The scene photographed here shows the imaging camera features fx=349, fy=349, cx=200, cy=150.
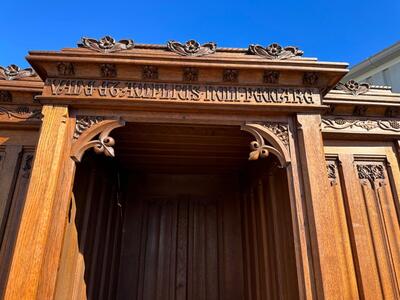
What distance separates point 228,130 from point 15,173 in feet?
8.52

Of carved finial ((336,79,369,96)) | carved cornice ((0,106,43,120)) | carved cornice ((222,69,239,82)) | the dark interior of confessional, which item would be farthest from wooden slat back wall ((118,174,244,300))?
carved cornice ((222,69,239,82))

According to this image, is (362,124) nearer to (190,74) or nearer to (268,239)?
(268,239)

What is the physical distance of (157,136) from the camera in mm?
4348

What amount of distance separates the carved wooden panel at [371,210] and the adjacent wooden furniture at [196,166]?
0.02 metres

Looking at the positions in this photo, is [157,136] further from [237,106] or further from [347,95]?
[347,95]

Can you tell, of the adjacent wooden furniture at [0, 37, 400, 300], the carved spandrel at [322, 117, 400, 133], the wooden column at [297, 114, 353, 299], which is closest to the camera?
the wooden column at [297, 114, 353, 299]

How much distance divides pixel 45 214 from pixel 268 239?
103 inches

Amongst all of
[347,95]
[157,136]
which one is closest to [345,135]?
[347,95]

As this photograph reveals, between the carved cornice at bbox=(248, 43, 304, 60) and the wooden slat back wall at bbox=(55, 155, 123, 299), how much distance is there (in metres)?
2.39

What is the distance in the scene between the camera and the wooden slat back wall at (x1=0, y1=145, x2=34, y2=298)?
3.80m

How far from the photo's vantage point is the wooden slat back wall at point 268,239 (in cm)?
372

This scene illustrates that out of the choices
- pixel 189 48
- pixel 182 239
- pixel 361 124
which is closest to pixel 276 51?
pixel 189 48

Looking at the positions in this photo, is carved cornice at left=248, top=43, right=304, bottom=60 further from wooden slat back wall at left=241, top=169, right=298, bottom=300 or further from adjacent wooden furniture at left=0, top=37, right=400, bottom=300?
wooden slat back wall at left=241, top=169, right=298, bottom=300

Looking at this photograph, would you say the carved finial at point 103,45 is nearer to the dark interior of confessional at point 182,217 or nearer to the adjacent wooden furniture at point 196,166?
the adjacent wooden furniture at point 196,166
